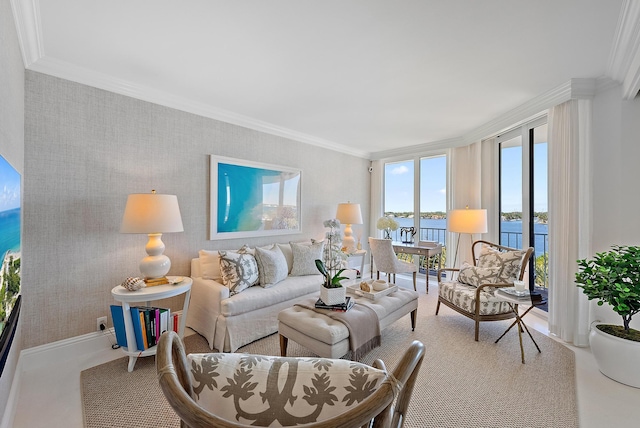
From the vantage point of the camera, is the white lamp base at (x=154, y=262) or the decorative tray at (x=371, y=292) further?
the decorative tray at (x=371, y=292)

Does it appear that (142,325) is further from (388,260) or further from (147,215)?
(388,260)

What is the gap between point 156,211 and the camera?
238 cm

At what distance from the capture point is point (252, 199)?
3.76m

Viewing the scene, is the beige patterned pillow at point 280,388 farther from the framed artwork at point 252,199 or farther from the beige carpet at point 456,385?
the framed artwork at point 252,199

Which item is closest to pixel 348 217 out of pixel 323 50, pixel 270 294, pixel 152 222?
pixel 270 294

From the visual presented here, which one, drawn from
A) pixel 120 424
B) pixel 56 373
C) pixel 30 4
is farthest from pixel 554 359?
pixel 30 4

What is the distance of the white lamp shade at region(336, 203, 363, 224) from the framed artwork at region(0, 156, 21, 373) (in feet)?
12.7

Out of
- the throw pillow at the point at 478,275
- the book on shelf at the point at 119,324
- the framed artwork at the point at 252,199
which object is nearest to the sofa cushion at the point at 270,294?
the book on shelf at the point at 119,324

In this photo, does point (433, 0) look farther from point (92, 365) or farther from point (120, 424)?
point (92, 365)

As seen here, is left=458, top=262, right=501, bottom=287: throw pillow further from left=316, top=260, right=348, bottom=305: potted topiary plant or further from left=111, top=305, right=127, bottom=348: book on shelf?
left=111, top=305, right=127, bottom=348: book on shelf

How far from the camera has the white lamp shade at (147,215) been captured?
2322 millimetres

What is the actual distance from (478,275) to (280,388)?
10.3ft

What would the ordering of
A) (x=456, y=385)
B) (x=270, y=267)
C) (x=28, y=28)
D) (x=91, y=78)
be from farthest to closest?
(x=270, y=267) < (x=91, y=78) < (x=456, y=385) < (x=28, y=28)

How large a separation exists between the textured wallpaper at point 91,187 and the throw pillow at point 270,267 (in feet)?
2.29
